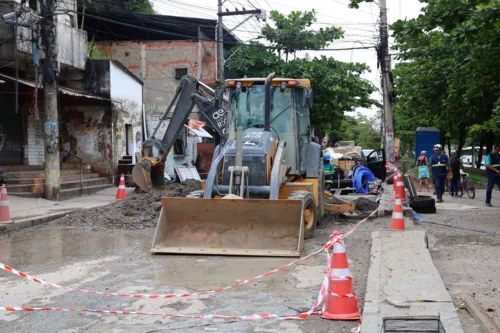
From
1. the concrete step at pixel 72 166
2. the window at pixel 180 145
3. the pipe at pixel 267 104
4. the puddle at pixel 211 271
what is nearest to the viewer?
the puddle at pixel 211 271

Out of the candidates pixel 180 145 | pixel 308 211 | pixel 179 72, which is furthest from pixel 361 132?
pixel 308 211

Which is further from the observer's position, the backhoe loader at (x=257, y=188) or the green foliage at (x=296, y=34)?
the green foliage at (x=296, y=34)

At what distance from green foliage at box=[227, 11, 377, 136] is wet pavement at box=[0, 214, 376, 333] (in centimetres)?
2402

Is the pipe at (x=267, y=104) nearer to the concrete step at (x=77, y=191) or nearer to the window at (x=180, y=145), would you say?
the concrete step at (x=77, y=191)

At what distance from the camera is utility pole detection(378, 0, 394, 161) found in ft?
79.7

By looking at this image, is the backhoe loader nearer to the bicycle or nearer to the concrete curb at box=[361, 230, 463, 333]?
the concrete curb at box=[361, 230, 463, 333]

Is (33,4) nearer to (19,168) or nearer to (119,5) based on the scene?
(19,168)

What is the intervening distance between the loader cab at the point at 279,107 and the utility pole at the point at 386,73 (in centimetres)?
1415

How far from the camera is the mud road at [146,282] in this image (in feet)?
18.0

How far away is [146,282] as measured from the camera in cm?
721

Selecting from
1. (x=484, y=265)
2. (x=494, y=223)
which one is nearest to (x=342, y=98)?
(x=494, y=223)

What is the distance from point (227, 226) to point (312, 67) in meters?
25.8

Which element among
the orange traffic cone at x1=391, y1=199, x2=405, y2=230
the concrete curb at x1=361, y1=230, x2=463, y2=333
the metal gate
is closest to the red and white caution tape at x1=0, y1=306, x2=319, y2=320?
the concrete curb at x1=361, y1=230, x2=463, y2=333

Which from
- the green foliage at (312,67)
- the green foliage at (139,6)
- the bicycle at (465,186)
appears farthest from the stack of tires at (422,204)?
the green foliage at (139,6)
